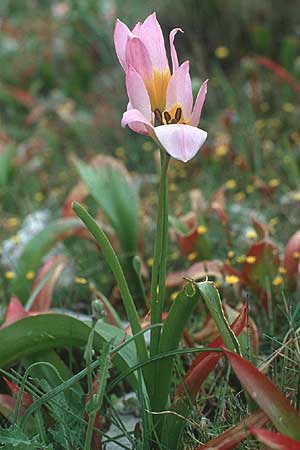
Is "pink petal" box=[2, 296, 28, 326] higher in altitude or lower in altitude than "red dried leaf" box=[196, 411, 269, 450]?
higher

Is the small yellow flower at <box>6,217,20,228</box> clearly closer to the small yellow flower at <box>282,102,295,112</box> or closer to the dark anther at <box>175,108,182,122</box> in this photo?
the small yellow flower at <box>282,102,295,112</box>

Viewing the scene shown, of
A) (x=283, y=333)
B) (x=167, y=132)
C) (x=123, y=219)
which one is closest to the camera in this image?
(x=167, y=132)

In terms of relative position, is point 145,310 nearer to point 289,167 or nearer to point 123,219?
point 123,219

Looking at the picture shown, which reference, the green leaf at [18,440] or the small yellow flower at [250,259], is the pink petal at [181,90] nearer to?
the green leaf at [18,440]

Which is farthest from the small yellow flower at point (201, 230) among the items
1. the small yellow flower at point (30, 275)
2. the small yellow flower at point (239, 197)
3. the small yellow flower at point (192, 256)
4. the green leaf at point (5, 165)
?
the green leaf at point (5, 165)

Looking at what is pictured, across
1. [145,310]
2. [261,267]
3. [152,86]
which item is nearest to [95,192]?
[145,310]

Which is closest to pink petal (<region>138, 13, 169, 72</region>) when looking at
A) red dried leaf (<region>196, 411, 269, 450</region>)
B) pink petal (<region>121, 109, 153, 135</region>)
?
pink petal (<region>121, 109, 153, 135</region>)

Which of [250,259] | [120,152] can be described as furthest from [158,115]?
[120,152]
